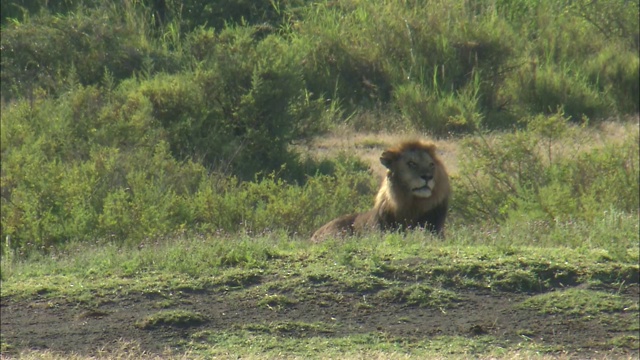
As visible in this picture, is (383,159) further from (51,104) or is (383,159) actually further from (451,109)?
(451,109)

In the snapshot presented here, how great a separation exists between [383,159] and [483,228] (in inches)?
72.4

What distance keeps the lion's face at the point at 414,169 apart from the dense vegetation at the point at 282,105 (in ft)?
4.97

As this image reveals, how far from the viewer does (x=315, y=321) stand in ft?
27.7

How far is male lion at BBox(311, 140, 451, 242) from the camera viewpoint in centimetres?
1183

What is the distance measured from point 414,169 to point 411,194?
0.91 ft

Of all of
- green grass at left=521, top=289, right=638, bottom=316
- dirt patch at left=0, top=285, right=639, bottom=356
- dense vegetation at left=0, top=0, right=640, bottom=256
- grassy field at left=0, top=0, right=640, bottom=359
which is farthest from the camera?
dense vegetation at left=0, top=0, right=640, bottom=256

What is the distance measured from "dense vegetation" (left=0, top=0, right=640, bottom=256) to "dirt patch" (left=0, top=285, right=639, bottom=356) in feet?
5.81

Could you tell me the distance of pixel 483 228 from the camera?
43.0ft

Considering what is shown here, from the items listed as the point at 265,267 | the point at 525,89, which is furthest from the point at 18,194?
the point at 525,89

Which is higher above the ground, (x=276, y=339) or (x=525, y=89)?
(x=276, y=339)

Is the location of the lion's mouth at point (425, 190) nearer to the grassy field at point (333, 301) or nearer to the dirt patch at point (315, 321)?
the grassy field at point (333, 301)

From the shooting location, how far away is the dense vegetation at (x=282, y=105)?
14.3 meters

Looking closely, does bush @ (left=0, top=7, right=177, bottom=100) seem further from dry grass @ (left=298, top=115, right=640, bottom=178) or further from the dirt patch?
the dirt patch

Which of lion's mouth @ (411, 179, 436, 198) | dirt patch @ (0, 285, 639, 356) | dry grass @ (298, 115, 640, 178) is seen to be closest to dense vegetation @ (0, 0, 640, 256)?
dry grass @ (298, 115, 640, 178)
